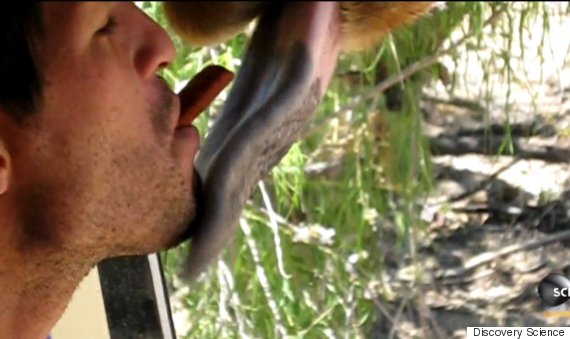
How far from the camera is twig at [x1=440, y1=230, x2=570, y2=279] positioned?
3.26 feet

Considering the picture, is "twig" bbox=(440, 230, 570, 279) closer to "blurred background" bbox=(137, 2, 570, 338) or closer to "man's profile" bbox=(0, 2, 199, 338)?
"blurred background" bbox=(137, 2, 570, 338)

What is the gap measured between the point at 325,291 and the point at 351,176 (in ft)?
0.48

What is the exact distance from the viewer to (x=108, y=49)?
0.59m

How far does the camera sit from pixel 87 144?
0.60m

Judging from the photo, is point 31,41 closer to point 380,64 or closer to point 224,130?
point 224,130

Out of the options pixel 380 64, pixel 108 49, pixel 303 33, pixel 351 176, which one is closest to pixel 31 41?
pixel 108 49

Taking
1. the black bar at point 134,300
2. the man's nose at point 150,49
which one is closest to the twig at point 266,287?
the black bar at point 134,300

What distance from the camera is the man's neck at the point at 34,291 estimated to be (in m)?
0.72

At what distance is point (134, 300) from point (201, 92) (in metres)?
0.48

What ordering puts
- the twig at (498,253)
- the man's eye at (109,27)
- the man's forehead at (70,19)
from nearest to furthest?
1. the man's forehead at (70,19)
2. the man's eye at (109,27)
3. the twig at (498,253)

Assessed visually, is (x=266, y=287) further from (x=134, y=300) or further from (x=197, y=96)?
(x=197, y=96)

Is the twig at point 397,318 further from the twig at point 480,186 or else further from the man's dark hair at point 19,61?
the man's dark hair at point 19,61

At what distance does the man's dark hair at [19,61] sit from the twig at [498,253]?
53 cm

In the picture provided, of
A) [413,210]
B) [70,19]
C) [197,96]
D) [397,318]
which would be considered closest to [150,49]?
[197,96]
